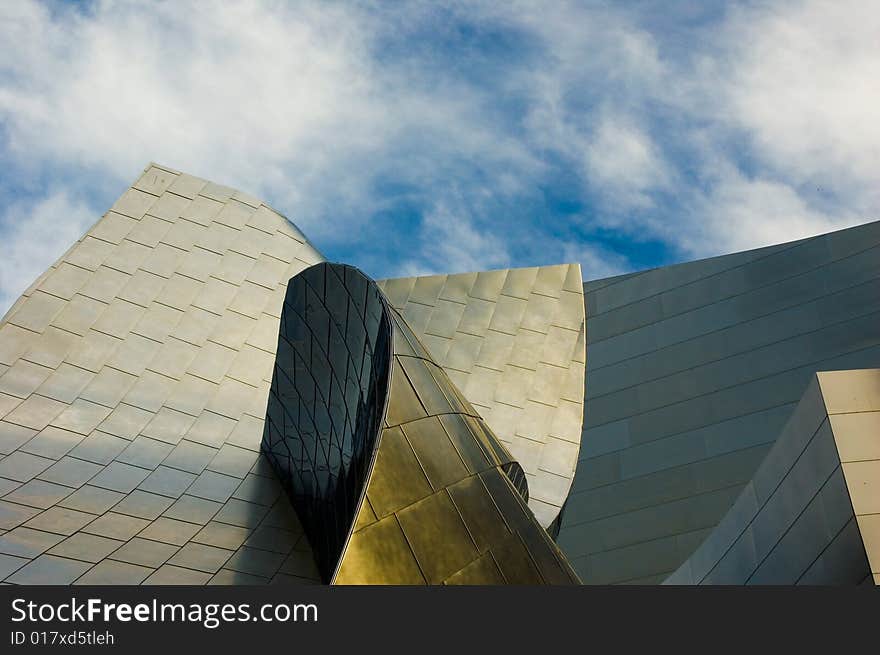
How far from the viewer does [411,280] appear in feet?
64.5

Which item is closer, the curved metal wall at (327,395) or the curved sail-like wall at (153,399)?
the curved metal wall at (327,395)

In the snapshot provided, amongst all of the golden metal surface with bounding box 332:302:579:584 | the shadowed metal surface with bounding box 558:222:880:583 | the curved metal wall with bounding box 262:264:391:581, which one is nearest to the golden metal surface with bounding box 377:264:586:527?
the curved metal wall with bounding box 262:264:391:581

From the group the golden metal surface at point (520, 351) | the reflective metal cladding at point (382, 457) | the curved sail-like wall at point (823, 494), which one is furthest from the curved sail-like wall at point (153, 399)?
the curved sail-like wall at point (823, 494)

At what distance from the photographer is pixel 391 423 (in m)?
9.28

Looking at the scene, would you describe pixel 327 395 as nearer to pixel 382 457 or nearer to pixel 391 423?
pixel 391 423

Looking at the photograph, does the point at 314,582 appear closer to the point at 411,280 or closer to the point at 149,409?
the point at 149,409

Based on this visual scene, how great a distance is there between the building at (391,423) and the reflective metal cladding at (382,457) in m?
0.03

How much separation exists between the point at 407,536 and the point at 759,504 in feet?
Result: 16.2

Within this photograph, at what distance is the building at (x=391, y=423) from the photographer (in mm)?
9430

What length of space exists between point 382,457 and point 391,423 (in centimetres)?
44

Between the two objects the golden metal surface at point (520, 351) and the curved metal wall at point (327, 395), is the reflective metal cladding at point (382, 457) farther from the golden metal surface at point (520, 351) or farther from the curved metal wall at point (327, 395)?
the golden metal surface at point (520, 351)

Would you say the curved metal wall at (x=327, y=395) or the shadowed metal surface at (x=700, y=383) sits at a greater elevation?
the shadowed metal surface at (x=700, y=383)

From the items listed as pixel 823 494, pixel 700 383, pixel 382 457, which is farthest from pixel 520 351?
pixel 700 383

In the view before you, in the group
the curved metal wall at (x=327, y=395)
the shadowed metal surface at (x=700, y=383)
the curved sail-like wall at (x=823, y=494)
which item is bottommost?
the curved sail-like wall at (x=823, y=494)
